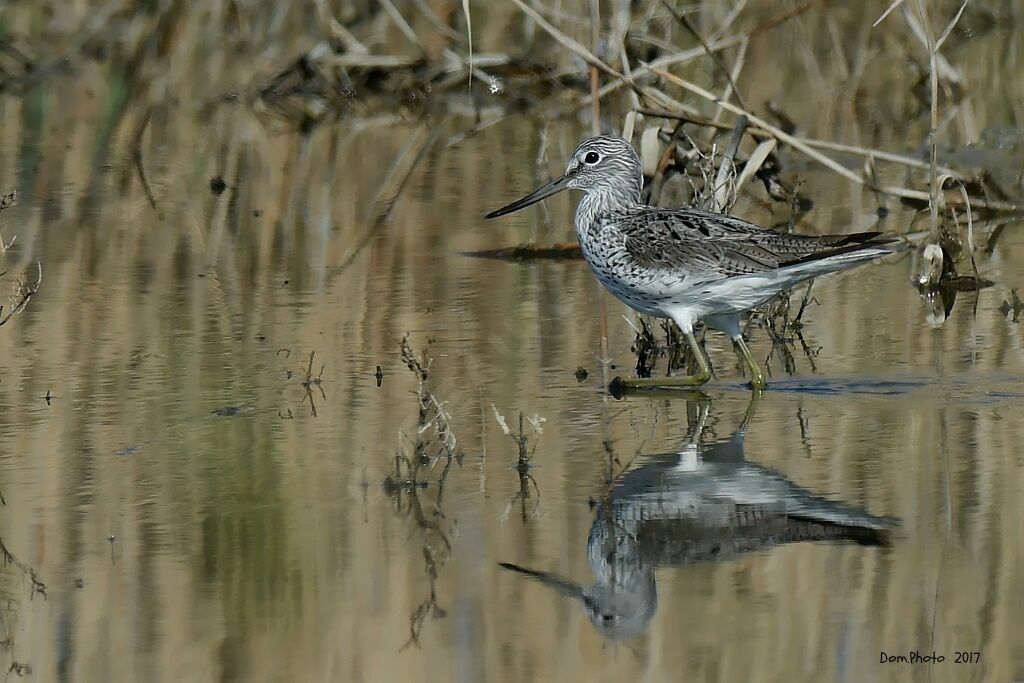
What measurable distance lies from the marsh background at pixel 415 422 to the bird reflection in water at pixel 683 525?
65 mm

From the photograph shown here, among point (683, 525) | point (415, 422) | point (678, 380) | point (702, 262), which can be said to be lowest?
point (683, 525)

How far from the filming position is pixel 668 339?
27.8 ft

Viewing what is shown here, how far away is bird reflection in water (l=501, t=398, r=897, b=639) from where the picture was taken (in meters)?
5.04

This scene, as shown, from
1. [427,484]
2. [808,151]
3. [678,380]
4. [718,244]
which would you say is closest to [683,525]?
[427,484]

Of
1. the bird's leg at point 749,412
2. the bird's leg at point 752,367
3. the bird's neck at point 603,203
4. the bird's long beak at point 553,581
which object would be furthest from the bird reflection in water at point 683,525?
the bird's neck at point 603,203

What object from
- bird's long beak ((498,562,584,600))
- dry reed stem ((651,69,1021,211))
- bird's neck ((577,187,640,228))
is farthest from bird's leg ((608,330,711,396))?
bird's long beak ((498,562,584,600))

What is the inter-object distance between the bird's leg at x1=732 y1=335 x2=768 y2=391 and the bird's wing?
1.26 feet

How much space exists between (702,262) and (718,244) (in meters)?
0.14

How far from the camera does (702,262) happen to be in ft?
24.7

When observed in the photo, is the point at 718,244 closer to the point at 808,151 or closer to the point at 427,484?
the point at 427,484

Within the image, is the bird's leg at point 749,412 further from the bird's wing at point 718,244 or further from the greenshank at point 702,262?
the bird's wing at point 718,244

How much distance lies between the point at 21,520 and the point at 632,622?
2.09 metres

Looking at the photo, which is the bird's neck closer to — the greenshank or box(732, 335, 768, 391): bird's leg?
the greenshank

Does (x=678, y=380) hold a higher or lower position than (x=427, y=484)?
higher
